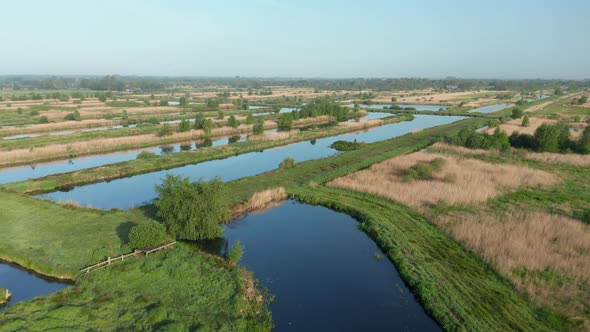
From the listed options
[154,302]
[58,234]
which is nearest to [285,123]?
[58,234]

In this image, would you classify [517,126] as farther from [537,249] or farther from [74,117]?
[74,117]

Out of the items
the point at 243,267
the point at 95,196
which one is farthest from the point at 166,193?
the point at 95,196

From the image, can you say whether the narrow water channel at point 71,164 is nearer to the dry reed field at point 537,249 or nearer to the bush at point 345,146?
the bush at point 345,146

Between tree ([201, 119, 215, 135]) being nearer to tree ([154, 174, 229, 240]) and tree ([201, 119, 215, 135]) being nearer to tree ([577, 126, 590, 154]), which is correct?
tree ([154, 174, 229, 240])

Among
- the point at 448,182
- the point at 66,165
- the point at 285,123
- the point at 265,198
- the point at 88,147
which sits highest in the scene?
the point at 285,123

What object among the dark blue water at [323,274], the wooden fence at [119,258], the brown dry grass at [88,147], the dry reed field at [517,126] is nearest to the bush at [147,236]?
the wooden fence at [119,258]
